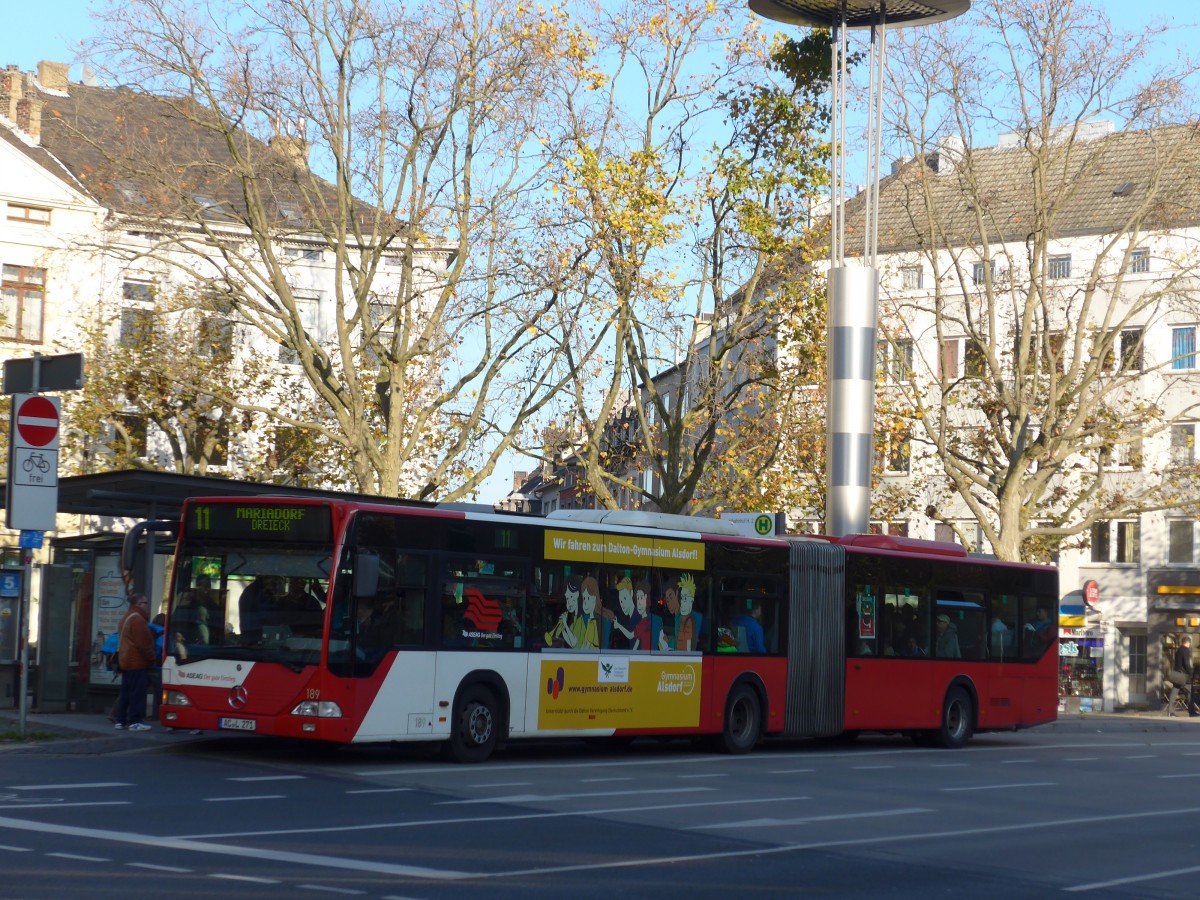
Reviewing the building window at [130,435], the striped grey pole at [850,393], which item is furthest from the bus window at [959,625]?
the building window at [130,435]

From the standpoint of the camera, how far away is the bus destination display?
1756 cm

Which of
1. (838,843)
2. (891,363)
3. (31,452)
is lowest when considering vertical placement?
(838,843)

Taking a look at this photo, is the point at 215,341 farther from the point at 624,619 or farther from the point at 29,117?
the point at 624,619

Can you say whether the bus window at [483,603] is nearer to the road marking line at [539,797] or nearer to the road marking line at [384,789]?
the road marking line at [384,789]

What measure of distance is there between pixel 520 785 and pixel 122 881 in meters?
7.20

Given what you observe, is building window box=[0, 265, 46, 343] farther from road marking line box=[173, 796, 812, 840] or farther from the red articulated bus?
road marking line box=[173, 796, 812, 840]

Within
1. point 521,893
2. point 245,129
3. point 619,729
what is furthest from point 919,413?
point 521,893

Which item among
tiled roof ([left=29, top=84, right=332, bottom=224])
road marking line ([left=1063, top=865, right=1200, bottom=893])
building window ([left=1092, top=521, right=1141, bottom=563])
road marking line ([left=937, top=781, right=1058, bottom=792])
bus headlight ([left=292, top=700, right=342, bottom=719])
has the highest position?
tiled roof ([left=29, top=84, right=332, bottom=224])

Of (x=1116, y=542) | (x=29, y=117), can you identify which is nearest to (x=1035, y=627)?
(x=1116, y=542)

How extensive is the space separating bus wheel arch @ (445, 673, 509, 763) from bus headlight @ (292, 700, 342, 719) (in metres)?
1.66

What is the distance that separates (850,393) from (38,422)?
17352 mm

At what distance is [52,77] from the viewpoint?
58.1 meters

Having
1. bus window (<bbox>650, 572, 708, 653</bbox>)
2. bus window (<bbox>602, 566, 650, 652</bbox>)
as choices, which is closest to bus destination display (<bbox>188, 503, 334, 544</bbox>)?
bus window (<bbox>602, 566, 650, 652</bbox>)

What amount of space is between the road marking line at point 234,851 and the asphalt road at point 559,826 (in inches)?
1.0
